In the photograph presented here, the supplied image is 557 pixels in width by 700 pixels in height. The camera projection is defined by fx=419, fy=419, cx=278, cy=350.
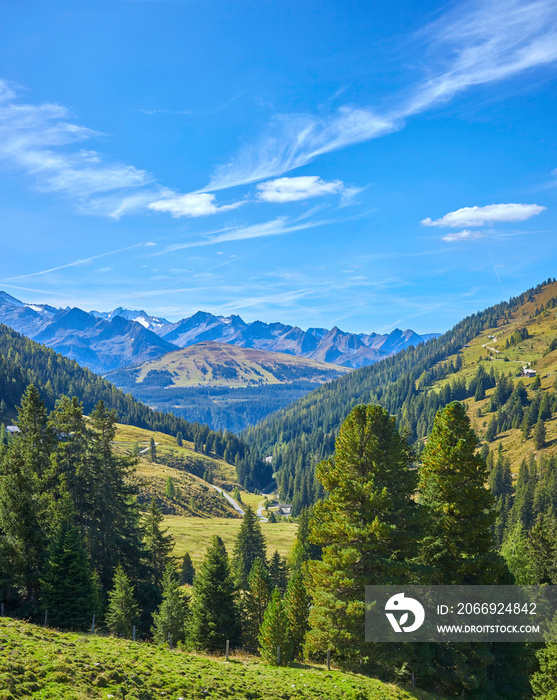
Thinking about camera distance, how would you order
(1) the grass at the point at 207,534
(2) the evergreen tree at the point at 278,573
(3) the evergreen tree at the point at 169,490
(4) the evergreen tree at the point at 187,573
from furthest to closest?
(3) the evergreen tree at the point at 169,490, (1) the grass at the point at 207,534, (4) the evergreen tree at the point at 187,573, (2) the evergreen tree at the point at 278,573

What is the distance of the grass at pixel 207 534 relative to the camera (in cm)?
9202

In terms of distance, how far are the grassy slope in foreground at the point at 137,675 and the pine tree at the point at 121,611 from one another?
1060 cm

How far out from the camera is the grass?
302ft

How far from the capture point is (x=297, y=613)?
106 ft

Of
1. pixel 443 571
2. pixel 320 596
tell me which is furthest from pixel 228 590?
pixel 443 571

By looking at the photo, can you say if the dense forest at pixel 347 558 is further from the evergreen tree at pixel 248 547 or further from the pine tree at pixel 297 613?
the evergreen tree at pixel 248 547

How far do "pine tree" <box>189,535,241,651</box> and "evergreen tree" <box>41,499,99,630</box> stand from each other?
27.5 ft

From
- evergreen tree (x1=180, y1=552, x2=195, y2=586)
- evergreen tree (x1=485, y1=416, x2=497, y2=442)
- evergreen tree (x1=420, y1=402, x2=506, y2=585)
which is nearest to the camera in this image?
evergreen tree (x1=420, y1=402, x2=506, y2=585)

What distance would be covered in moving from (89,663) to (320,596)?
12.8 metres

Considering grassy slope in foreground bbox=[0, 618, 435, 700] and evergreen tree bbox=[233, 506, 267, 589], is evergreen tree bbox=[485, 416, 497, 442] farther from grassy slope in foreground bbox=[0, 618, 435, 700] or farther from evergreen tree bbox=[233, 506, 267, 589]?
grassy slope in foreground bbox=[0, 618, 435, 700]

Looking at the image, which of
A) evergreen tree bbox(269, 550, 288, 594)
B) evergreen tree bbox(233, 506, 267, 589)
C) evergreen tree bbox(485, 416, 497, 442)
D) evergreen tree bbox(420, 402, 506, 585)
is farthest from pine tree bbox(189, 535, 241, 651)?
evergreen tree bbox(485, 416, 497, 442)

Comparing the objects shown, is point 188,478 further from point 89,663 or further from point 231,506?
point 89,663

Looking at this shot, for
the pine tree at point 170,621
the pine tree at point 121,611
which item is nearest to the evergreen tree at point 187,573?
the pine tree at point 170,621

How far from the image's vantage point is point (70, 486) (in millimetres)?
35156
